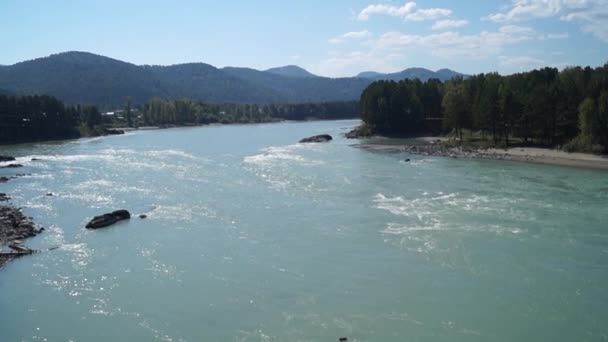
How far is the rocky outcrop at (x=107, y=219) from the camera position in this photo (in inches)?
1049

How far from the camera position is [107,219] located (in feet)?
89.2

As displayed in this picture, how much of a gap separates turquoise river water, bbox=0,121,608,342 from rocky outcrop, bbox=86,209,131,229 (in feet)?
2.54

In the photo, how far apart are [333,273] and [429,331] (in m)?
5.30

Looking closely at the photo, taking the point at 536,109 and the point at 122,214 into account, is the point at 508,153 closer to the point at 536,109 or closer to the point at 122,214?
the point at 536,109

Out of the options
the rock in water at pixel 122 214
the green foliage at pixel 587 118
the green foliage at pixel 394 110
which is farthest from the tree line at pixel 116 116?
the green foliage at pixel 587 118

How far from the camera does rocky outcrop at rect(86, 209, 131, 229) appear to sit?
26.6m

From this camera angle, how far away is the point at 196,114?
14425 cm

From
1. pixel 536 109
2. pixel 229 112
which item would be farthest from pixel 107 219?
pixel 229 112

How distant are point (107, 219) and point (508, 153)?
39246 millimetres

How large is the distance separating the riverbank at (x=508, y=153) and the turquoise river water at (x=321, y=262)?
255 inches

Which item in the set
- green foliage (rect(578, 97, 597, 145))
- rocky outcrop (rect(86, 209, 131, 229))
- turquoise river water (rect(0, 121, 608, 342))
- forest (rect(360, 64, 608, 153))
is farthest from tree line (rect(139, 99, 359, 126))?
rocky outcrop (rect(86, 209, 131, 229))

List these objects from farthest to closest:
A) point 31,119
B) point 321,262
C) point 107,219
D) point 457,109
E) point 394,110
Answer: point 31,119 → point 394,110 → point 457,109 → point 107,219 → point 321,262

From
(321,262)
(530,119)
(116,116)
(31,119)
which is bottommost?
(321,262)

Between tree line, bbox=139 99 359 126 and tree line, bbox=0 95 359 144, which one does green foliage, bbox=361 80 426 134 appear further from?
tree line, bbox=139 99 359 126
